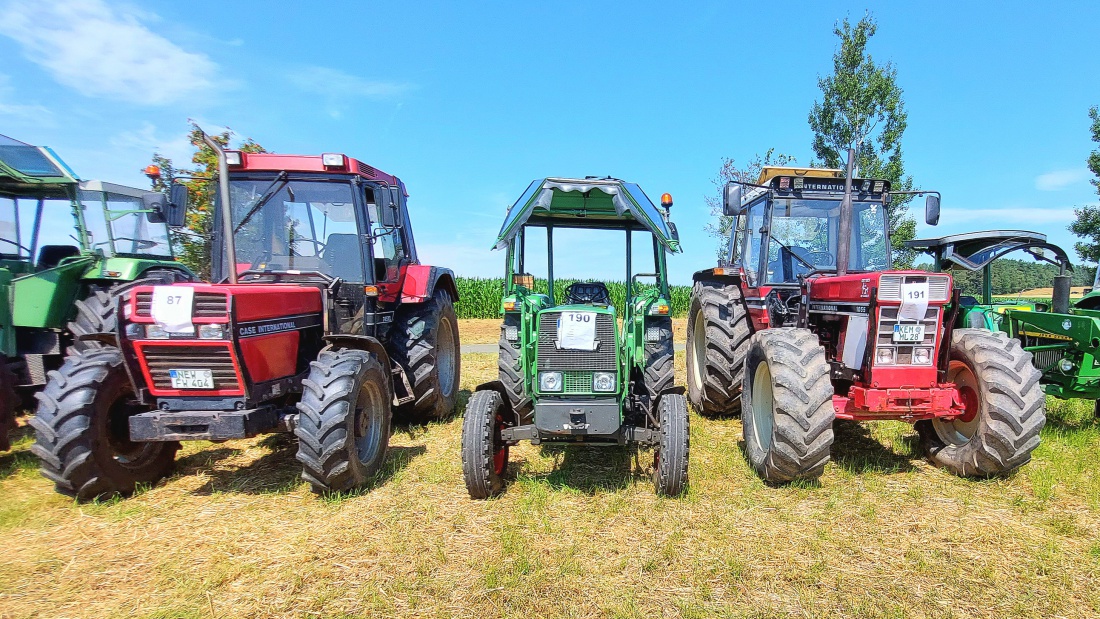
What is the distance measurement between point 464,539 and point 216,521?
1577mm

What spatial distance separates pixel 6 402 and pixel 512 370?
150 inches

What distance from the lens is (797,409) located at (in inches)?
148

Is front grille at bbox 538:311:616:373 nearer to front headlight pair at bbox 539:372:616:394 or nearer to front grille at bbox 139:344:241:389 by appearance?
front headlight pair at bbox 539:372:616:394

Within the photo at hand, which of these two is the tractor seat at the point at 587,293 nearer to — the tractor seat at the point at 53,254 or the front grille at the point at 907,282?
the front grille at the point at 907,282

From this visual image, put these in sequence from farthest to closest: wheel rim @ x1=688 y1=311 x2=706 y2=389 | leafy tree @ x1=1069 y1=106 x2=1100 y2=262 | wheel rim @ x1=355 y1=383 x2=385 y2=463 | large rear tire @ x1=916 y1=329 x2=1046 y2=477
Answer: leafy tree @ x1=1069 y1=106 x2=1100 y2=262 < wheel rim @ x1=688 y1=311 x2=706 y2=389 < wheel rim @ x1=355 y1=383 x2=385 y2=463 < large rear tire @ x1=916 y1=329 x2=1046 y2=477

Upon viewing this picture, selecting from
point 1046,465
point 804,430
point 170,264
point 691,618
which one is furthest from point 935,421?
point 170,264

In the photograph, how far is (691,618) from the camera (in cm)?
263

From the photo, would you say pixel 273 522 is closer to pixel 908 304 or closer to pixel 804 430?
pixel 804 430

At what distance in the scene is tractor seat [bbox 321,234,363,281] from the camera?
5.12 m

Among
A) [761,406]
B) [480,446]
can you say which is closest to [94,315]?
[480,446]

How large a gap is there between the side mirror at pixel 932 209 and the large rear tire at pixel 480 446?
12.8ft

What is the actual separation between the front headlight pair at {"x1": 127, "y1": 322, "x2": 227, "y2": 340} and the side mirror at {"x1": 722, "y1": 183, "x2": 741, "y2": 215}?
12.8 feet

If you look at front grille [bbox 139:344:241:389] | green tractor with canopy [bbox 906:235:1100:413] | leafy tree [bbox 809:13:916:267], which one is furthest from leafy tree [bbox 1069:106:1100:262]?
front grille [bbox 139:344:241:389]

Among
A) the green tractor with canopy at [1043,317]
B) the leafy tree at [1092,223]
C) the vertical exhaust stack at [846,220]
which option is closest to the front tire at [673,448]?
the vertical exhaust stack at [846,220]
